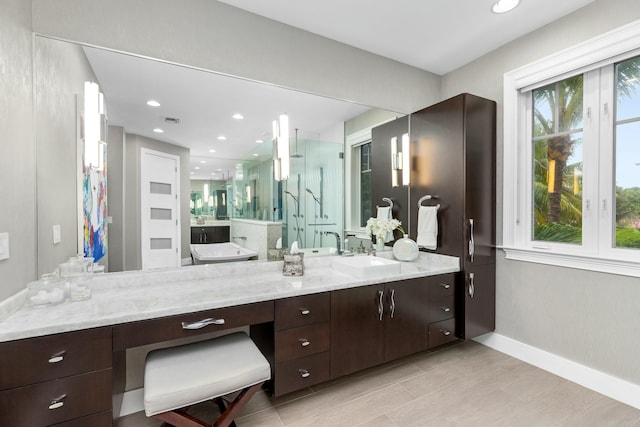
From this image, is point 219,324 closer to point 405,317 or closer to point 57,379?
point 57,379

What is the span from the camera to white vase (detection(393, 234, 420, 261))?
2.77 metres

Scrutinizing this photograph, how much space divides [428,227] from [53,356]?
2.61m

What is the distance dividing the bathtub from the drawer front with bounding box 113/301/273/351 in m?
0.60

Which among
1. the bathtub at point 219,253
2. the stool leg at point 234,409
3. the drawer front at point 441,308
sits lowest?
the stool leg at point 234,409

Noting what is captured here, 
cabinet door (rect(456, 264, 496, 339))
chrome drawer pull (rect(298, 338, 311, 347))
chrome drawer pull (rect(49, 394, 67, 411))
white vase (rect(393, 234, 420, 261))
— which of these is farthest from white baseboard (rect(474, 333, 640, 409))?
chrome drawer pull (rect(49, 394, 67, 411))

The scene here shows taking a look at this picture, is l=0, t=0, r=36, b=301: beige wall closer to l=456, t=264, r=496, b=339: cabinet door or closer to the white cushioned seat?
the white cushioned seat

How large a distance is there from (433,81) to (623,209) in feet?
6.56

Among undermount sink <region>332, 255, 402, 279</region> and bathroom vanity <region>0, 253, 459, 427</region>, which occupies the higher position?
undermount sink <region>332, 255, 402, 279</region>

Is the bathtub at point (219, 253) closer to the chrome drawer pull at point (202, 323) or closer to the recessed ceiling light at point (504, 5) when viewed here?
the chrome drawer pull at point (202, 323)

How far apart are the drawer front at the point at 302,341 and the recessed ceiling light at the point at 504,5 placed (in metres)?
2.53

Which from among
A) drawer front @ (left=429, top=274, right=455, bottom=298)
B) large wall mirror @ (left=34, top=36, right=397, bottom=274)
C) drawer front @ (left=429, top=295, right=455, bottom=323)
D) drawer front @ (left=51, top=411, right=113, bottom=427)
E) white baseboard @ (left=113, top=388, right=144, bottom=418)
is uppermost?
large wall mirror @ (left=34, top=36, right=397, bottom=274)

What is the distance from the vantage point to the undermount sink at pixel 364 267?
2.14 metres

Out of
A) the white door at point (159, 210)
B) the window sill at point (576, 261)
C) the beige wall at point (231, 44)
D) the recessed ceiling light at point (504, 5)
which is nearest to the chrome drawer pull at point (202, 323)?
the white door at point (159, 210)

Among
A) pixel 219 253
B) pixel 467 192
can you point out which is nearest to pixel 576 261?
pixel 467 192
